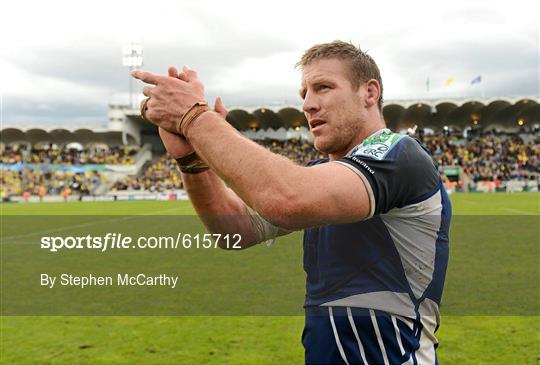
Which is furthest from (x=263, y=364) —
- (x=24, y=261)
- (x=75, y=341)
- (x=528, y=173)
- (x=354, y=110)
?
(x=528, y=173)

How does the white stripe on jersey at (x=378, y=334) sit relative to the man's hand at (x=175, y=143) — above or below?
below

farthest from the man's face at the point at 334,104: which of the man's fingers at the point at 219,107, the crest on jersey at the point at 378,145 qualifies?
the man's fingers at the point at 219,107

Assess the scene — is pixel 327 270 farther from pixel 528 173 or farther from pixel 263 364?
pixel 528 173

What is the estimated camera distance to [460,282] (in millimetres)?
7465

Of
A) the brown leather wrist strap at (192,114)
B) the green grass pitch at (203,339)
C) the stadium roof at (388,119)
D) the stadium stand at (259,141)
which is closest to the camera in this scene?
the brown leather wrist strap at (192,114)

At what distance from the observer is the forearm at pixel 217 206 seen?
2057 millimetres

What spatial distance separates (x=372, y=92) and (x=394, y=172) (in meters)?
0.45

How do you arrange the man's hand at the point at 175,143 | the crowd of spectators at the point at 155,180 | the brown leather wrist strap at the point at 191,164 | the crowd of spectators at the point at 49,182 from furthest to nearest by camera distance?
the crowd of spectators at the point at 155,180 < the crowd of spectators at the point at 49,182 < the brown leather wrist strap at the point at 191,164 < the man's hand at the point at 175,143

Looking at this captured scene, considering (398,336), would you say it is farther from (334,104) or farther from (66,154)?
(66,154)

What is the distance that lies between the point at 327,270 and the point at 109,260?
9.42 m

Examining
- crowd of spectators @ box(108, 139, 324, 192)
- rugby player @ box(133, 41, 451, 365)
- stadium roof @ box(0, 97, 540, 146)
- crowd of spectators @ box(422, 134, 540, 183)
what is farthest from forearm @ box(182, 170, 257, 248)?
stadium roof @ box(0, 97, 540, 146)

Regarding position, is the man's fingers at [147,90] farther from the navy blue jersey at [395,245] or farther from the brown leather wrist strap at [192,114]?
the navy blue jersey at [395,245]

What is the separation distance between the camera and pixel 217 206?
7.11 ft

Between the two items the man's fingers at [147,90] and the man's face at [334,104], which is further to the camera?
the man's face at [334,104]
